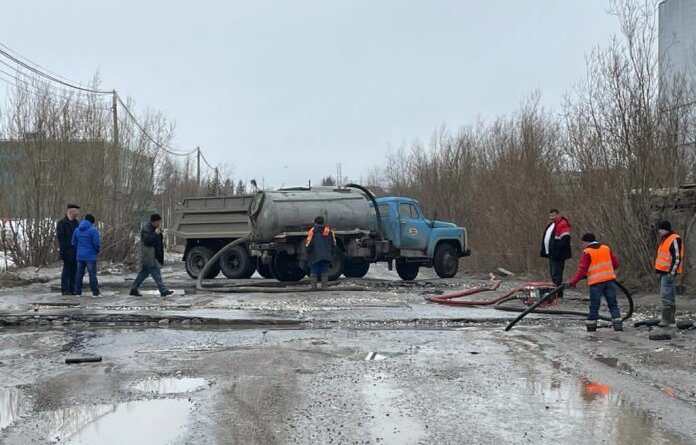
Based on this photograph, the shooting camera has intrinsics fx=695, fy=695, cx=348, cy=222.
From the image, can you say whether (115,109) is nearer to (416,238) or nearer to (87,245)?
(416,238)

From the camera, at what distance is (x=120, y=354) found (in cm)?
850

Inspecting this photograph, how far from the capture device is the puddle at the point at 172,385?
6664mm

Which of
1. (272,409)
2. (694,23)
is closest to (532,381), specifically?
(272,409)

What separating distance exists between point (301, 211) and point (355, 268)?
11.1 feet

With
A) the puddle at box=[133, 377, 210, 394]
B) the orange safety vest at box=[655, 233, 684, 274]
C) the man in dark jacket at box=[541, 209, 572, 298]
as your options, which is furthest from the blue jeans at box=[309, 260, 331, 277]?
the puddle at box=[133, 377, 210, 394]

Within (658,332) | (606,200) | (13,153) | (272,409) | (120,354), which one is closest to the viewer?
(272,409)

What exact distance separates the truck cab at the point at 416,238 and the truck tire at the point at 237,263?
3.81 metres

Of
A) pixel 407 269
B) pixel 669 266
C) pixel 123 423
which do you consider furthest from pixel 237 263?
pixel 123 423

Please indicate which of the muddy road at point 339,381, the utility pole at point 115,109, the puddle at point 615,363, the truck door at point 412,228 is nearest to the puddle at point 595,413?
the muddy road at point 339,381

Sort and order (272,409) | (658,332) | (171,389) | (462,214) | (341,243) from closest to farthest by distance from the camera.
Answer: (272,409), (171,389), (658,332), (341,243), (462,214)

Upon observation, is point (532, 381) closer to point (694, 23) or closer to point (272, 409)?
point (272, 409)

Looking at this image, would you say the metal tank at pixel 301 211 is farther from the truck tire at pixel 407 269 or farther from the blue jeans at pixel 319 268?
the blue jeans at pixel 319 268

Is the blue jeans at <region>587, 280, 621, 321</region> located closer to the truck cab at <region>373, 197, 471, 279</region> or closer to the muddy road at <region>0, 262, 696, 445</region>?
the muddy road at <region>0, 262, 696, 445</region>

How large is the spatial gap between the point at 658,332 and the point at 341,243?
10.0 meters
